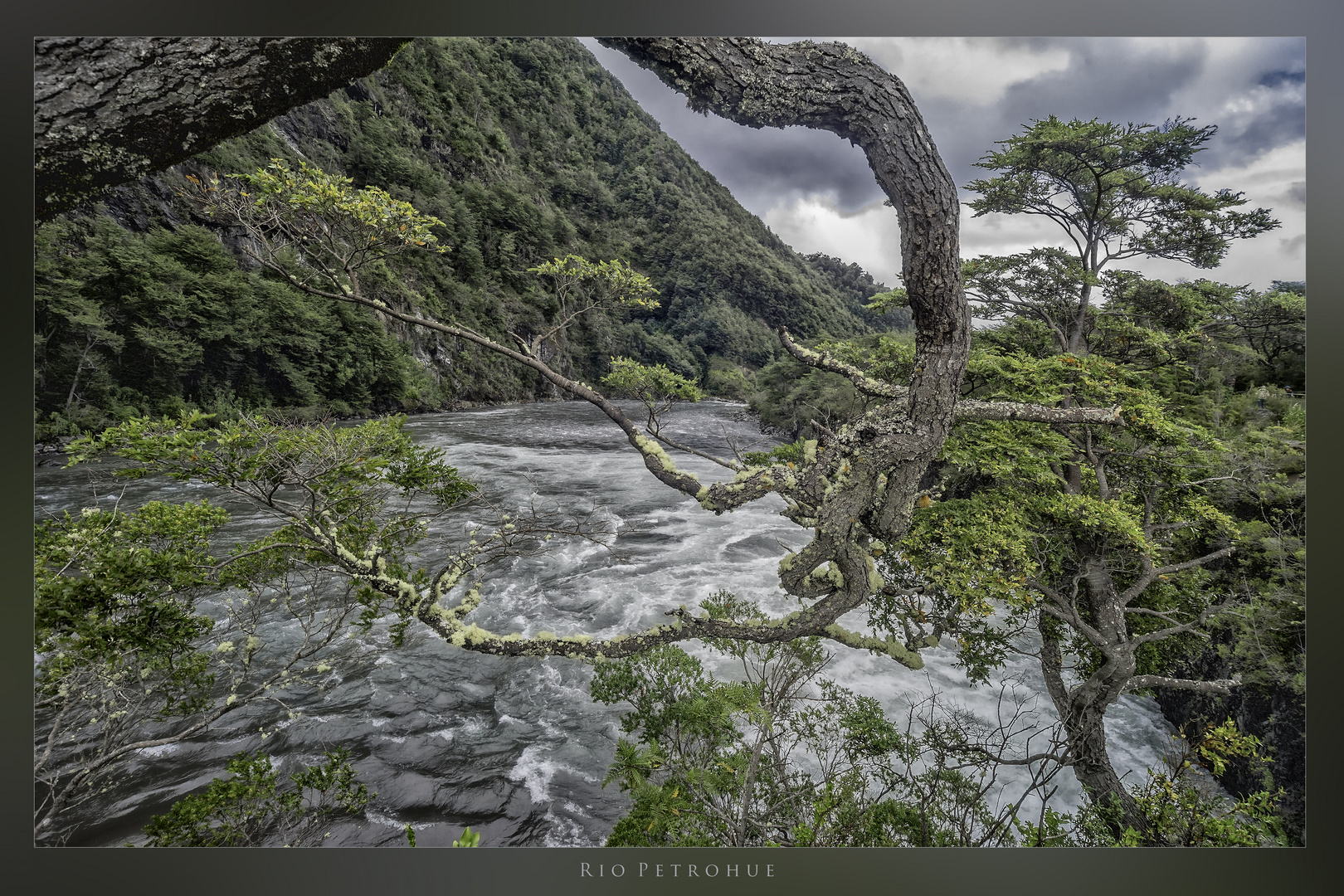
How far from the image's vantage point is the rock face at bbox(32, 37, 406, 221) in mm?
1313

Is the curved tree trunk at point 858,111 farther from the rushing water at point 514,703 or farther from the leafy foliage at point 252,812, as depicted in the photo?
the leafy foliage at point 252,812

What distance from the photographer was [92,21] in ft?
5.16

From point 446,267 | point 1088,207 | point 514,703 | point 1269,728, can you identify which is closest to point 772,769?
point 514,703

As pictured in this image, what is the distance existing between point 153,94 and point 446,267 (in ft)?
13.7

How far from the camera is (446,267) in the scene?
512 centimetres

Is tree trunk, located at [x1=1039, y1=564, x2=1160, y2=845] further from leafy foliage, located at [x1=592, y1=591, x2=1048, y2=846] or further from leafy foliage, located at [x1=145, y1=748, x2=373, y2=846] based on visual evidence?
leafy foliage, located at [x1=145, y1=748, x2=373, y2=846]

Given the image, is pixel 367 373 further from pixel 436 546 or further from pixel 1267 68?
pixel 1267 68

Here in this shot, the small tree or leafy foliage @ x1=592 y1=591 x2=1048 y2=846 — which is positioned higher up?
the small tree

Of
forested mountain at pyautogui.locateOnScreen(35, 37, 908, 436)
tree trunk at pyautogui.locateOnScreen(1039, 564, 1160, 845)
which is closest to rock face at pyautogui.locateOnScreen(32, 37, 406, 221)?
forested mountain at pyautogui.locateOnScreen(35, 37, 908, 436)

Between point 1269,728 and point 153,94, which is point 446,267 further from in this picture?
point 1269,728

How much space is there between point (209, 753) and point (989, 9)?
5643 millimetres

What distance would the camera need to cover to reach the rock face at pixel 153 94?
4.31 ft

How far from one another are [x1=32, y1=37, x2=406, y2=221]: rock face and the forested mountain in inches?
12.7

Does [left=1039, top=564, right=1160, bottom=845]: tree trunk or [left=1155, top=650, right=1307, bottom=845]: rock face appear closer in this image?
[left=1155, top=650, right=1307, bottom=845]: rock face
